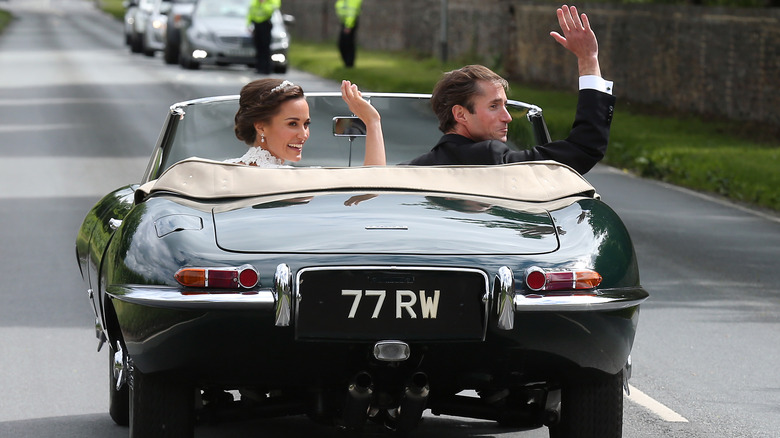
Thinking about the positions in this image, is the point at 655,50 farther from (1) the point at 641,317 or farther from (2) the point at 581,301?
(2) the point at 581,301

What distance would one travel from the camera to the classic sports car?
4.57 m

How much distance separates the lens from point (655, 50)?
27156 millimetres

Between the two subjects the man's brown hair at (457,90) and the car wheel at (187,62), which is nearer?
the man's brown hair at (457,90)

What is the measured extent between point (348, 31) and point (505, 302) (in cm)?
3228

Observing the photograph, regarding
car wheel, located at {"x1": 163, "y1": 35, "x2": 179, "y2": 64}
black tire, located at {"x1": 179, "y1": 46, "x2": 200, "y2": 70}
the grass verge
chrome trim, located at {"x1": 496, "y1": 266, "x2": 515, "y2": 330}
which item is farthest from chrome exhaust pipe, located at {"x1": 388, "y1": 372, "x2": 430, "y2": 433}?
car wheel, located at {"x1": 163, "y1": 35, "x2": 179, "y2": 64}

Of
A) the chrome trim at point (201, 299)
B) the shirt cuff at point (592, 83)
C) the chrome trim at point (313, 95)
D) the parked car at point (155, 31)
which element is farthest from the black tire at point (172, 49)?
the chrome trim at point (201, 299)

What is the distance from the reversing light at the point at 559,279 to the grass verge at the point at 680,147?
1047cm

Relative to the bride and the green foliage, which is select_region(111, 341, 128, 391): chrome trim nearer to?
the bride

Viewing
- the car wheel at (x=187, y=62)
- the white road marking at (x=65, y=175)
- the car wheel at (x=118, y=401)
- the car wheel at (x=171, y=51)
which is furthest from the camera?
the car wheel at (x=171, y=51)

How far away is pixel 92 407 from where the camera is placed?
22.2ft

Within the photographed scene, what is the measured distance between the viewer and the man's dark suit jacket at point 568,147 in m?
5.62

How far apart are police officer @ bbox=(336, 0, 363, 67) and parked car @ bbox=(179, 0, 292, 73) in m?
2.24

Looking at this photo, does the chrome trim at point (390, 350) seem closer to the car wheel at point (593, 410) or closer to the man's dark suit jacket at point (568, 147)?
the car wheel at point (593, 410)

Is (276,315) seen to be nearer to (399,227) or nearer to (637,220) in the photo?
(399,227)
